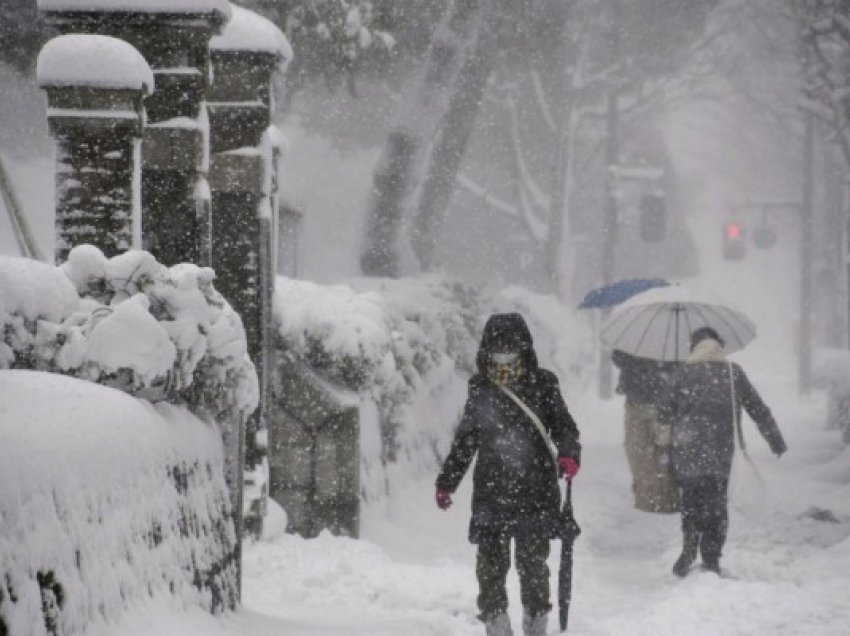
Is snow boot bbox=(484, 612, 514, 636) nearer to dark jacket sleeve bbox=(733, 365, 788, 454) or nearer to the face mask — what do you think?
the face mask

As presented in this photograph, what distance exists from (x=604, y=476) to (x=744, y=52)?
1796 centimetres

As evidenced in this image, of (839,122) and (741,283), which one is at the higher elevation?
(839,122)

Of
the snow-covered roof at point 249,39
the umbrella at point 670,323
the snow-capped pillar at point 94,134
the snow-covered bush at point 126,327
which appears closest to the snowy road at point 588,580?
the snow-covered bush at point 126,327

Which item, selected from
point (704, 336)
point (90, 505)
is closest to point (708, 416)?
point (704, 336)

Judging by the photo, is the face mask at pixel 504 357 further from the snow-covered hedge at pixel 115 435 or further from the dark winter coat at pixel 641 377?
the dark winter coat at pixel 641 377

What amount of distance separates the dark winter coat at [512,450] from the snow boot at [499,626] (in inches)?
16.0

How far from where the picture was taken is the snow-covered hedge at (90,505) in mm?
2666

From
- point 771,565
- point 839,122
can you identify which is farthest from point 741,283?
point 771,565

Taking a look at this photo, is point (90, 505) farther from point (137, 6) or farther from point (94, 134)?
point (137, 6)

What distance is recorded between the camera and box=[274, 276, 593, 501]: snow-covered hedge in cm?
860

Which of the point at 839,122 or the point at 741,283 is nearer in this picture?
the point at 839,122

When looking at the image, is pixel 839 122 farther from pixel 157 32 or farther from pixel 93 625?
pixel 93 625

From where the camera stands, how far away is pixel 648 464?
11.3 m

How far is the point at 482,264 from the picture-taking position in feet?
124
